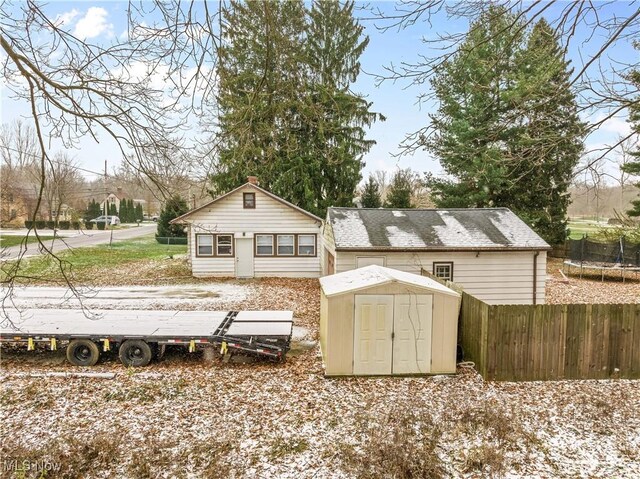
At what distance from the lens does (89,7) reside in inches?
164

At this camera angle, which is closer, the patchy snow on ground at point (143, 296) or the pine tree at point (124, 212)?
the patchy snow on ground at point (143, 296)

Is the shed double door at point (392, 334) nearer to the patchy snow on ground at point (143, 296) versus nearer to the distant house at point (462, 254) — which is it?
the distant house at point (462, 254)

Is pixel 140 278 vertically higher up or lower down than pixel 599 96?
lower down

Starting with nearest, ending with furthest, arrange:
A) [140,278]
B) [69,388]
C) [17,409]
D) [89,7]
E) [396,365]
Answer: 1. [89,7]
2. [17,409]
3. [69,388]
4. [396,365]
5. [140,278]

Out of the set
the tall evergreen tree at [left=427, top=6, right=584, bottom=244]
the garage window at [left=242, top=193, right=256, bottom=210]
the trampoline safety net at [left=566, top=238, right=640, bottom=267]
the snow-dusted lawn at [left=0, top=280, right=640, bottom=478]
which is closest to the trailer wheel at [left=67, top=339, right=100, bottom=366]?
the snow-dusted lawn at [left=0, top=280, right=640, bottom=478]

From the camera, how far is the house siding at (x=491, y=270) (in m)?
13.8


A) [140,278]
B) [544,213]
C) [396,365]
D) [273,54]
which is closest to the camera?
[273,54]

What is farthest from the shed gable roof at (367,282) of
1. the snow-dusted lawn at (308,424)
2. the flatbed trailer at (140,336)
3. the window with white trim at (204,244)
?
the window with white trim at (204,244)

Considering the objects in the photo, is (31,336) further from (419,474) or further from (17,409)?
(419,474)

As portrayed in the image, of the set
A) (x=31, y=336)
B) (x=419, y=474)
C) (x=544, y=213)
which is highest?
(x=544, y=213)

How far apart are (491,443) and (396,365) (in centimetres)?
270

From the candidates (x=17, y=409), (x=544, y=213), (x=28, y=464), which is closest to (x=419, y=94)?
(x=28, y=464)

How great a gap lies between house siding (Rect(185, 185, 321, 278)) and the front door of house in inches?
7.7

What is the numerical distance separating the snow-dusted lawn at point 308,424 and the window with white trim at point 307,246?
10.9 m
